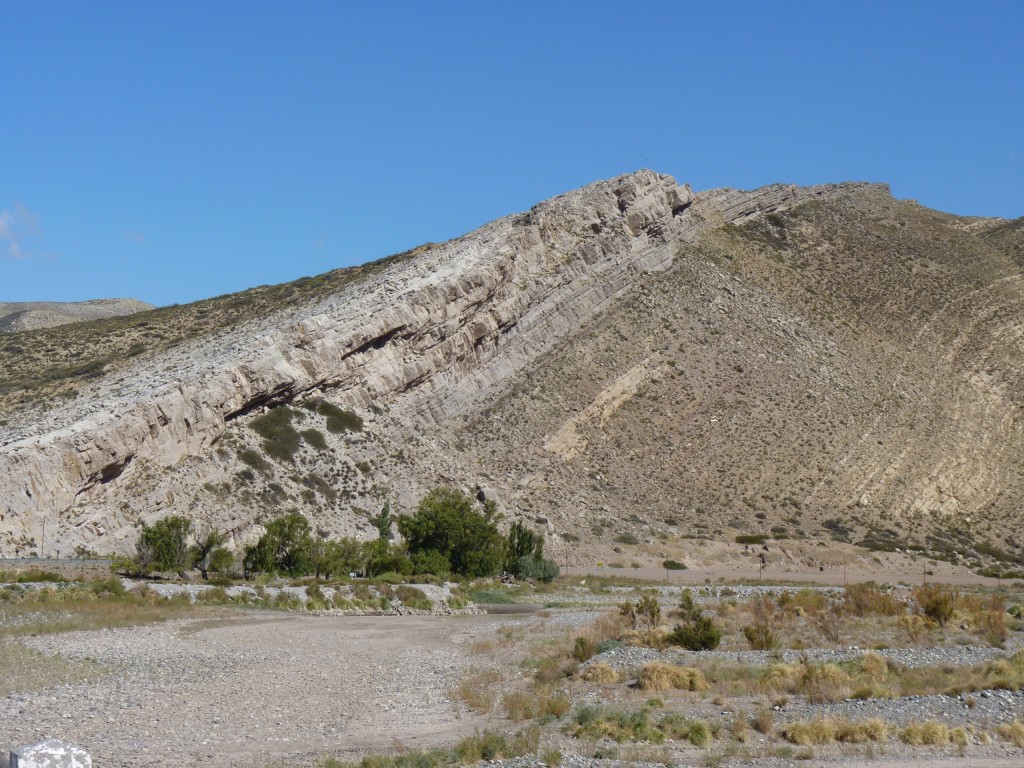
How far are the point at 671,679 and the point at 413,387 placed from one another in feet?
134

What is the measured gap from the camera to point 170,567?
37.6 meters

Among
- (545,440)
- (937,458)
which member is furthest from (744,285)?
(545,440)

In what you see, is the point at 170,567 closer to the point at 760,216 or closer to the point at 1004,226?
the point at 760,216

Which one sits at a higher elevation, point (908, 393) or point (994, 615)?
point (908, 393)

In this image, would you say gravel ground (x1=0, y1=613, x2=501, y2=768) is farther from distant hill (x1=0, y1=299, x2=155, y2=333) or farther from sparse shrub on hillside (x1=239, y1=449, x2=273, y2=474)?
distant hill (x1=0, y1=299, x2=155, y2=333)

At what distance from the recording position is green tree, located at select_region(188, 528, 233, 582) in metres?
38.4

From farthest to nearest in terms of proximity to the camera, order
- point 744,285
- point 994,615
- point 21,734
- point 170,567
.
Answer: point 744,285, point 170,567, point 994,615, point 21,734

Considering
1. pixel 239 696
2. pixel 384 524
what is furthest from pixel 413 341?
pixel 239 696

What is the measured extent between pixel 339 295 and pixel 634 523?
2088 cm

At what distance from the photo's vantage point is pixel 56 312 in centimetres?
13625

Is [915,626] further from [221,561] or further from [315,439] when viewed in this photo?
[315,439]

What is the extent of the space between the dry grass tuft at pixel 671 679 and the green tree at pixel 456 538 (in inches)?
1005

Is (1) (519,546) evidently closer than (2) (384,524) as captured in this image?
No

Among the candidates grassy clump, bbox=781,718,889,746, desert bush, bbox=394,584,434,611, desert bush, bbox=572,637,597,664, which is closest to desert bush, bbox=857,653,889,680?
grassy clump, bbox=781,718,889,746
